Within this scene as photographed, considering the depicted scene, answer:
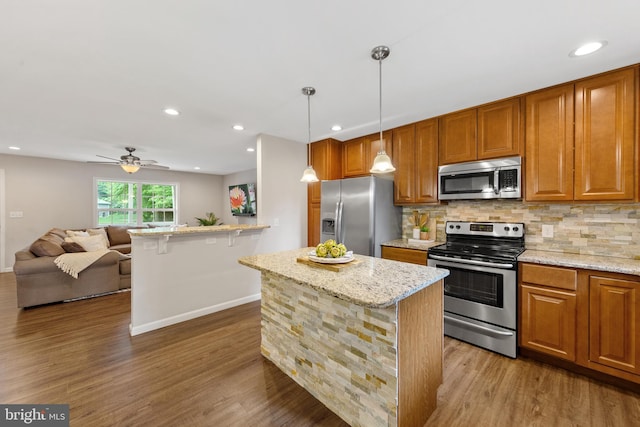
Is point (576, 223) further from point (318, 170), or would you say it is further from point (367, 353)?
point (318, 170)

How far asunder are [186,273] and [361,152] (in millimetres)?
2786

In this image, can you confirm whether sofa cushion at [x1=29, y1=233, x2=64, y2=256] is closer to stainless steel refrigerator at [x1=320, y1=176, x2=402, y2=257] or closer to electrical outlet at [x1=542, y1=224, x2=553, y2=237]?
stainless steel refrigerator at [x1=320, y1=176, x2=402, y2=257]

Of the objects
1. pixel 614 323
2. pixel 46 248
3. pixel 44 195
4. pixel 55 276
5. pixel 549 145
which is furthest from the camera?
pixel 44 195

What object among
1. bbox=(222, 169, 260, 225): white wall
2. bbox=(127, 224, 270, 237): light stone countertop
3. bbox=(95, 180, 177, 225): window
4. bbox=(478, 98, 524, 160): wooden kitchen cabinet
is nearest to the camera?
bbox=(478, 98, 524, 160): wooden kitchen cabinet

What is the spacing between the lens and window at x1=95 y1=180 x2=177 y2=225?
20.5ft

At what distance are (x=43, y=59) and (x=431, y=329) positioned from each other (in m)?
3.25

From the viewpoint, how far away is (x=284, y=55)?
5.92 feet

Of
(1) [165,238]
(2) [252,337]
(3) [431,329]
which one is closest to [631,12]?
(3) [431,329]

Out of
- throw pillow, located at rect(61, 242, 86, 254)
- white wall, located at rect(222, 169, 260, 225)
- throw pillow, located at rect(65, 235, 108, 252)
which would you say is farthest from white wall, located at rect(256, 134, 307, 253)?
white wall, located at rect(222, 169, 260, 225)

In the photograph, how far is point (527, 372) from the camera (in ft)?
6.76

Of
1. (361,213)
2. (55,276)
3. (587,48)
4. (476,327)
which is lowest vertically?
(476,327)

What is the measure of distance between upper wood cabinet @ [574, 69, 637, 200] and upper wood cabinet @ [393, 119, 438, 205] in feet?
3.90

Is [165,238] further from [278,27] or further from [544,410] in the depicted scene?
[544,410]

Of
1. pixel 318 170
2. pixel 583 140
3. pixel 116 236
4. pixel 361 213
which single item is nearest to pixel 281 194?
pixel 318 170
